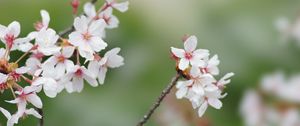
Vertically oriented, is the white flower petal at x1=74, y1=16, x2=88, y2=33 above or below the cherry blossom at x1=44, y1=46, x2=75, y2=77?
above

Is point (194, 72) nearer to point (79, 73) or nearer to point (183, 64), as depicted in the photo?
point (183, 64)

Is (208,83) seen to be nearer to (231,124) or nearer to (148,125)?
(148,125)

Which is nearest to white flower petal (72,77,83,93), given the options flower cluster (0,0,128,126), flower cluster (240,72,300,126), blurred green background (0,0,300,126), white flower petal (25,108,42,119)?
flower cluster (0,0,128,126)

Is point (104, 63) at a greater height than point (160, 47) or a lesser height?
greater

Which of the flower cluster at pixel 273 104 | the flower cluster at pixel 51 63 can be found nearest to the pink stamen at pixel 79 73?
the flower cluster at pixel 51 63

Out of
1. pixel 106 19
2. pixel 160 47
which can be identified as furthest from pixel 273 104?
pixel 106 19

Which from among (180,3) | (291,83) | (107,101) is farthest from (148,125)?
(180,3)

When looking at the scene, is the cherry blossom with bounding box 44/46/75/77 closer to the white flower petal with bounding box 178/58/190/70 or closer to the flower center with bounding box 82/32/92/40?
the flower center with bounding box 82/32/92/40
